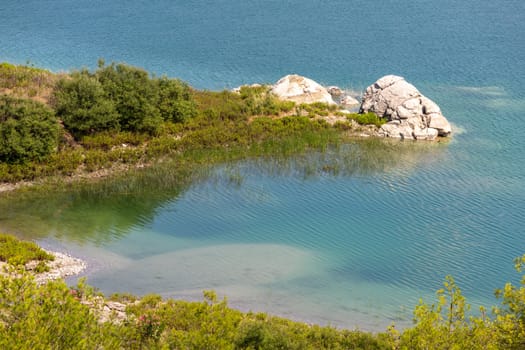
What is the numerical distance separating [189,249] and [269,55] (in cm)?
4534

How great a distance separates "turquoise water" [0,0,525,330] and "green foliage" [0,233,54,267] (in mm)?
2282

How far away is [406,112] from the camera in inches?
2280

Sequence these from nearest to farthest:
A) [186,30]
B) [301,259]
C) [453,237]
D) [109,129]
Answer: [301,259], [453,237], [109,129], [186,30]

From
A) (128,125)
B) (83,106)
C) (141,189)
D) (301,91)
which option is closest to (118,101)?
(128,125)

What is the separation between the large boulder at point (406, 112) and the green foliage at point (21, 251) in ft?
109

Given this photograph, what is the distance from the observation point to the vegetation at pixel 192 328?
17.7 meters

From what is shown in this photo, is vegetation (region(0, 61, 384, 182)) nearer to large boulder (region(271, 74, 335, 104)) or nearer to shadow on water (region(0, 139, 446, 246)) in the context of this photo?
shadow on water (region(0, 139, 446, 246))

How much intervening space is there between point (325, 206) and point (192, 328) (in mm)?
20239

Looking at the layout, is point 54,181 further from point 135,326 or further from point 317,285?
point 135,326

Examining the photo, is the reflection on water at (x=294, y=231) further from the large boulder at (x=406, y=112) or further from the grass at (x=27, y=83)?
the grass at (x=27, y=83)

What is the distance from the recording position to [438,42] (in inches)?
3253

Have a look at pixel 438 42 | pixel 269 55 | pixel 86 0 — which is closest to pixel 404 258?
pixel 269 55

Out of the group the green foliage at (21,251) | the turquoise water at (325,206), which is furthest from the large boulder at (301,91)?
the green foliage at (21,251)

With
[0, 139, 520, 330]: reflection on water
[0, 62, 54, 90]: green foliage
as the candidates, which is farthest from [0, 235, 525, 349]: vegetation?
[0, 62, 54, 90]: green foliage
